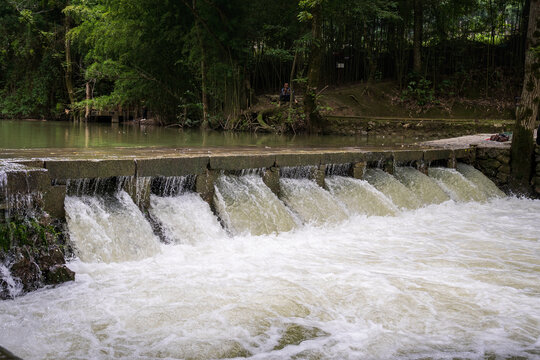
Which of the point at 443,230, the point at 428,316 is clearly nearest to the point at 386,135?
the point at 443,230

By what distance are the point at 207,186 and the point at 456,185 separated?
19.1ft

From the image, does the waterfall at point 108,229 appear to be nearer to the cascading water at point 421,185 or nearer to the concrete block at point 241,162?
the concrete block at point 241,162

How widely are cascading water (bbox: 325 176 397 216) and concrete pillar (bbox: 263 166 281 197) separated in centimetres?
110

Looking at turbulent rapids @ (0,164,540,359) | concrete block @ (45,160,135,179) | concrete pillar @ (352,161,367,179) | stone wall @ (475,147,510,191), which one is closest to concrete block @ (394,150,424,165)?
concrete pillar @ (352,161,367,179)

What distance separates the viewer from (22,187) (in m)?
4.51

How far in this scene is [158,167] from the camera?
21.1ft

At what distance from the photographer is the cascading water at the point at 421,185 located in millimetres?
9727

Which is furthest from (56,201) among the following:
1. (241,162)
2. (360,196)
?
(360,196)

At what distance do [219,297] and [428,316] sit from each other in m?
1.72

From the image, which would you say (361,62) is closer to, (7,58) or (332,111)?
(332,111)

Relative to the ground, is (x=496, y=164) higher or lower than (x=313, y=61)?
lower

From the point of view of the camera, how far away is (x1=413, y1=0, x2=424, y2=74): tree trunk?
885 inches

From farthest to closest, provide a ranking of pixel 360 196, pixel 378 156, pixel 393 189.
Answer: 1. pixel 378 156
2. pixel 393 189
3. pixel 360 196

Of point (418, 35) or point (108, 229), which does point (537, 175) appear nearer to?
point (108, 229)
